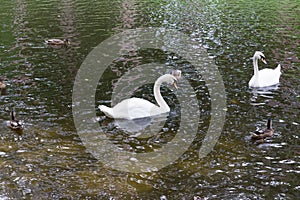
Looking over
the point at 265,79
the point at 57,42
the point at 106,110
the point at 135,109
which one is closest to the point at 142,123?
the point at 135,109

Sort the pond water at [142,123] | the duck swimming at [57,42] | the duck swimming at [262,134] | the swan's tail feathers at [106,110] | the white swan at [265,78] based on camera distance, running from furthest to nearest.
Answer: the duck swimming at [57,42], the white swan at [265,78], the swan's tail feathers at [106,110], the duck swimming at [262,134], the pond water at [142,123]

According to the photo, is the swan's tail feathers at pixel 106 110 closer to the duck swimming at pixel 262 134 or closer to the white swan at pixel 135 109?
the white swan at pixel 135 109

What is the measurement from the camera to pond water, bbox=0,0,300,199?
845 centimetres

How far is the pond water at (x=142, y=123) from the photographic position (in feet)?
27.7

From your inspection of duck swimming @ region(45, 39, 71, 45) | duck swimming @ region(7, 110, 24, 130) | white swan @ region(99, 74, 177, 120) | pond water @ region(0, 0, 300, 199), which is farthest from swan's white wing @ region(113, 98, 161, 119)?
duck swimming @ region(45, 39, 71, 45)

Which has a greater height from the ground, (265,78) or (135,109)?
(265,78)

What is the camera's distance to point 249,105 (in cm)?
1266

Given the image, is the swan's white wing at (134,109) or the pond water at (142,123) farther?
the swan's white wing at (134,109)

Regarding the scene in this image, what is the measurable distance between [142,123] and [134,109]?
0.47 metres

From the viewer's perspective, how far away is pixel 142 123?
11.9 metres

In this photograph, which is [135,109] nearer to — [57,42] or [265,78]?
[265,78]

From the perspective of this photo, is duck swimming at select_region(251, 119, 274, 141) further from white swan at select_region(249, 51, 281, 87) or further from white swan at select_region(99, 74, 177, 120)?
white swan at select_region(249, 51, 281, 87)

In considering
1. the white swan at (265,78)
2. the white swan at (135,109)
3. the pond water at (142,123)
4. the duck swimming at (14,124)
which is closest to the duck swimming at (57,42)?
the pond water at (142,123)

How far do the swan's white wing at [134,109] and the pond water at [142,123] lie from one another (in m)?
0.38
